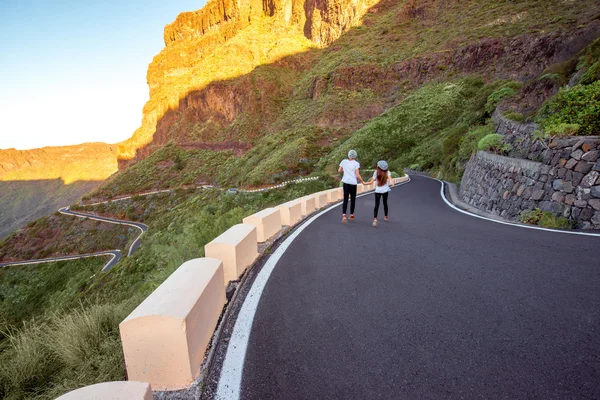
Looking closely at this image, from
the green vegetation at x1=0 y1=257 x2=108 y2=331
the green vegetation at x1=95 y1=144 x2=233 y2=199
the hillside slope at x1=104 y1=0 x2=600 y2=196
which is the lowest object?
the green vegetation at x1=0 y1=257 x2=108 y2=331

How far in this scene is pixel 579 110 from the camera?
7.98 meters

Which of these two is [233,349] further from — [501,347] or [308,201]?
[308,201]

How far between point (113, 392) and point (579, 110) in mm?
10969

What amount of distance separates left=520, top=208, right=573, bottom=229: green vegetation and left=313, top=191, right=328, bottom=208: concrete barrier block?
19.2ft

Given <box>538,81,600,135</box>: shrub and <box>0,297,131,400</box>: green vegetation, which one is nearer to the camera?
<box>0,297,131,400</box>: green vegetation

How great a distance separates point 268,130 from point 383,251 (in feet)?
205

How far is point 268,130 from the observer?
65062 millimetres

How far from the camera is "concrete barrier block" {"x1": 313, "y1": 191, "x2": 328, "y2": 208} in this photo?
1076cm

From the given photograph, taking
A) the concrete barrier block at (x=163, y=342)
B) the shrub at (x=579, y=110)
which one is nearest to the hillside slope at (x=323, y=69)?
the shrub at (x=579, y=110)

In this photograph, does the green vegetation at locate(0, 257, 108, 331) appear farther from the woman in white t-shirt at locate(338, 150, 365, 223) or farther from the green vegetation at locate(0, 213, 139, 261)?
the woman in white t-shirt at locate(338, 150, 365, 223)

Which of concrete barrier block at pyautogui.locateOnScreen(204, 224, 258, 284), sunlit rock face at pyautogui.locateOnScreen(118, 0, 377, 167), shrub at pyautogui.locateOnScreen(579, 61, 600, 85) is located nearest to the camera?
concrete barrier block at pyautogui.locateOnScreen(204, 224, 258, 284)

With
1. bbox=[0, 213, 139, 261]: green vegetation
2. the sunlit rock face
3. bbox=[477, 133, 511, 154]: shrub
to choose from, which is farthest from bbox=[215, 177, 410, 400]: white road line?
the sunlit rock face

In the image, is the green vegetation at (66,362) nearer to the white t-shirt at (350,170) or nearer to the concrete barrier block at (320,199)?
the white t-shirt at (350,170)

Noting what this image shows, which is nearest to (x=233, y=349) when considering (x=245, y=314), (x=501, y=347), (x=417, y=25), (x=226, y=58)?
(x=245, y=314)
